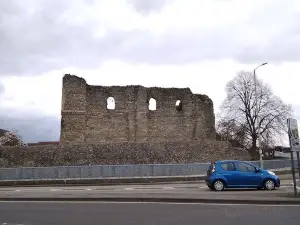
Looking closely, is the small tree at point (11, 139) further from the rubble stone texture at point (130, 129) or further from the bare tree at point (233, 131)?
the bare tree at point (233, 131)

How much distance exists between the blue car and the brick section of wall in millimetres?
18440

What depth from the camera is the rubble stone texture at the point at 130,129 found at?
36.6 metres

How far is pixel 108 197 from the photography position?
1538 centimetres

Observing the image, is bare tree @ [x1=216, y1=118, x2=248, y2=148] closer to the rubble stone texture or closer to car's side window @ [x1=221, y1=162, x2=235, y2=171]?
the rubble stone texture

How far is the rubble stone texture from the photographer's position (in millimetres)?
36612

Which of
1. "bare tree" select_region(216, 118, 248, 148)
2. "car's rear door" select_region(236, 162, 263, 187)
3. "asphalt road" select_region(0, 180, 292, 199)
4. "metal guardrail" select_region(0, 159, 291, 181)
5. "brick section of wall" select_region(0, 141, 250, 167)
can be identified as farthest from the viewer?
"bare tree" select_region(216, 118, 248, 148)

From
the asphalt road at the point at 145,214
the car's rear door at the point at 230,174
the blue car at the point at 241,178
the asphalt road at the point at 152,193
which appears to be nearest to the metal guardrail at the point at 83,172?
the asphalt road at the point at 152,193

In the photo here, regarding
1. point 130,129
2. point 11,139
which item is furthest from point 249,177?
point 11,139

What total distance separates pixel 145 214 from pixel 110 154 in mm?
25887

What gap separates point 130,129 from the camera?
43625 millimetres

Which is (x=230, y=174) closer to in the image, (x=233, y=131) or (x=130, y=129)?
(x=130, y=129)

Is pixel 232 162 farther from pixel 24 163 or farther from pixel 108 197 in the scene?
pixel 24 163

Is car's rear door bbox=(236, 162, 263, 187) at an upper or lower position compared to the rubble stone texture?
lower

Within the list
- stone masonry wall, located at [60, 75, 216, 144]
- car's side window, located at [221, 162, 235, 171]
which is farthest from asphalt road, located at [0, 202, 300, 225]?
stone masonry wall, located at [60, 75, 216, 144]
